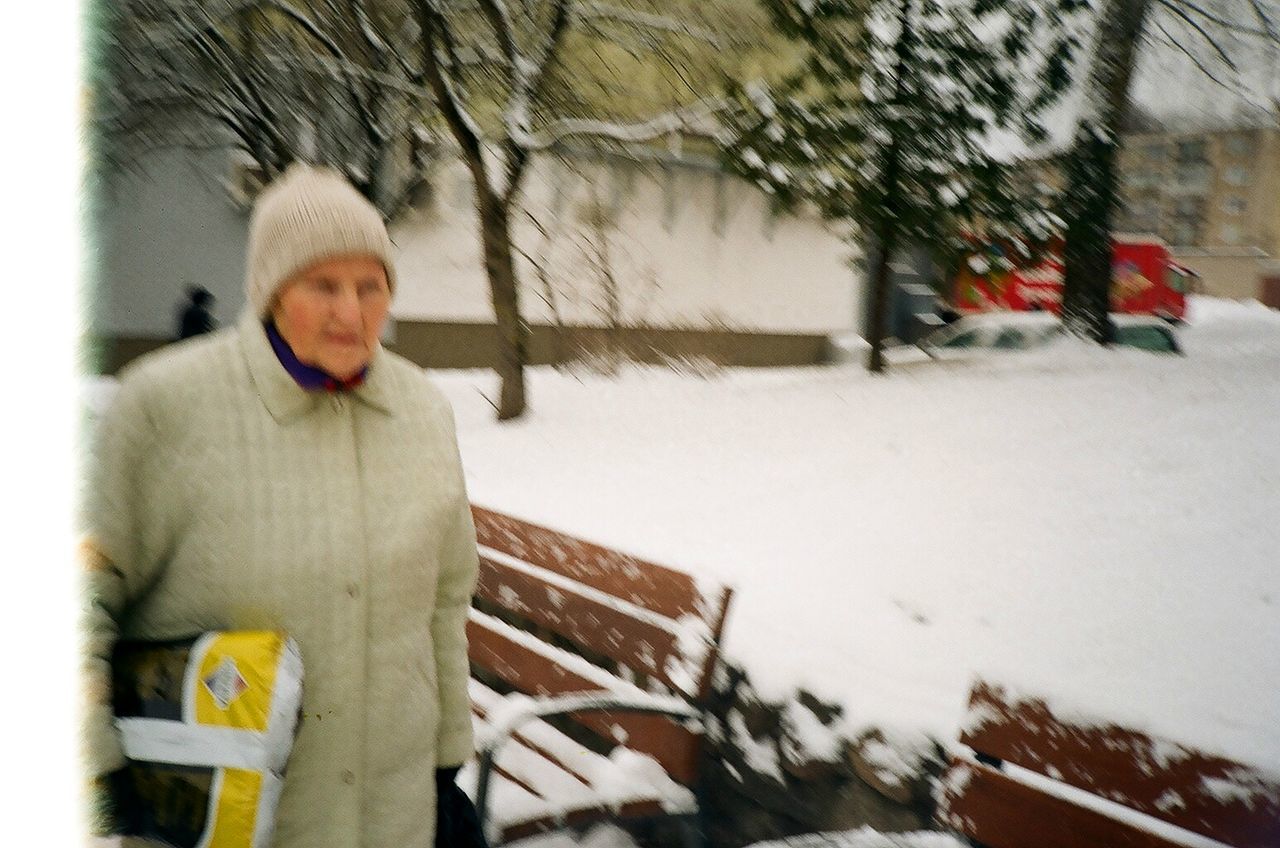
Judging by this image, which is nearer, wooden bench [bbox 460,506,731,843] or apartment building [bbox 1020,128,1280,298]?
wooden bench [bbox 460,506,731,843]

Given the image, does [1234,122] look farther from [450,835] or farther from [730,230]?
[730,230]

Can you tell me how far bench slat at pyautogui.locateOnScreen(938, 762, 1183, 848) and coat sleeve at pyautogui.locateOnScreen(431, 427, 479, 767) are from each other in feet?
3.48

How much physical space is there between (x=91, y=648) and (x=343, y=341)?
0.61 meters

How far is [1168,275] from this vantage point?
1788 cm

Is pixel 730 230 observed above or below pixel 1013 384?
above

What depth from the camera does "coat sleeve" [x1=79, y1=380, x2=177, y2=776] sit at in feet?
4.71

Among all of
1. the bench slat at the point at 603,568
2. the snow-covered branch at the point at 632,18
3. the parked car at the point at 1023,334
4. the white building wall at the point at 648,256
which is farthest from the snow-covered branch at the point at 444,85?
the parked car at the point at 1023,334

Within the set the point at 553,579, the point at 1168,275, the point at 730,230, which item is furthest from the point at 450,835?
the point at 1168,275

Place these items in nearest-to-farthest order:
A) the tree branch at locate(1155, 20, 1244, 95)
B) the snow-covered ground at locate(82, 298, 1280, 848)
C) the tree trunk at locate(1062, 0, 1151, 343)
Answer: the snow-covered ground at locate(82, 298, 1280, 848) < the tree branch at locate(1155, 20, 1244, 95) < the tree trunk at locate(1062, 0, 1151, 343)

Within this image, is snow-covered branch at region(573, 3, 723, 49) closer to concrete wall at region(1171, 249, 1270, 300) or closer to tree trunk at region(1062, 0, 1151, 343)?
tree trunk at region(1062, 0, 1151, 343)

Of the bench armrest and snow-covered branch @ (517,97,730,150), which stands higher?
snow-covered branch @ (517,97,730,150)

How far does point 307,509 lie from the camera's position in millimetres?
1601

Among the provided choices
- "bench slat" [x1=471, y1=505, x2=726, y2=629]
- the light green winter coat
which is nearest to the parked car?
"bench slat" [x1=471, y1=505, x2=726, y2=629]

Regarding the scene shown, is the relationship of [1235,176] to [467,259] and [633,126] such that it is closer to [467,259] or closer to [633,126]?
[633,126]
